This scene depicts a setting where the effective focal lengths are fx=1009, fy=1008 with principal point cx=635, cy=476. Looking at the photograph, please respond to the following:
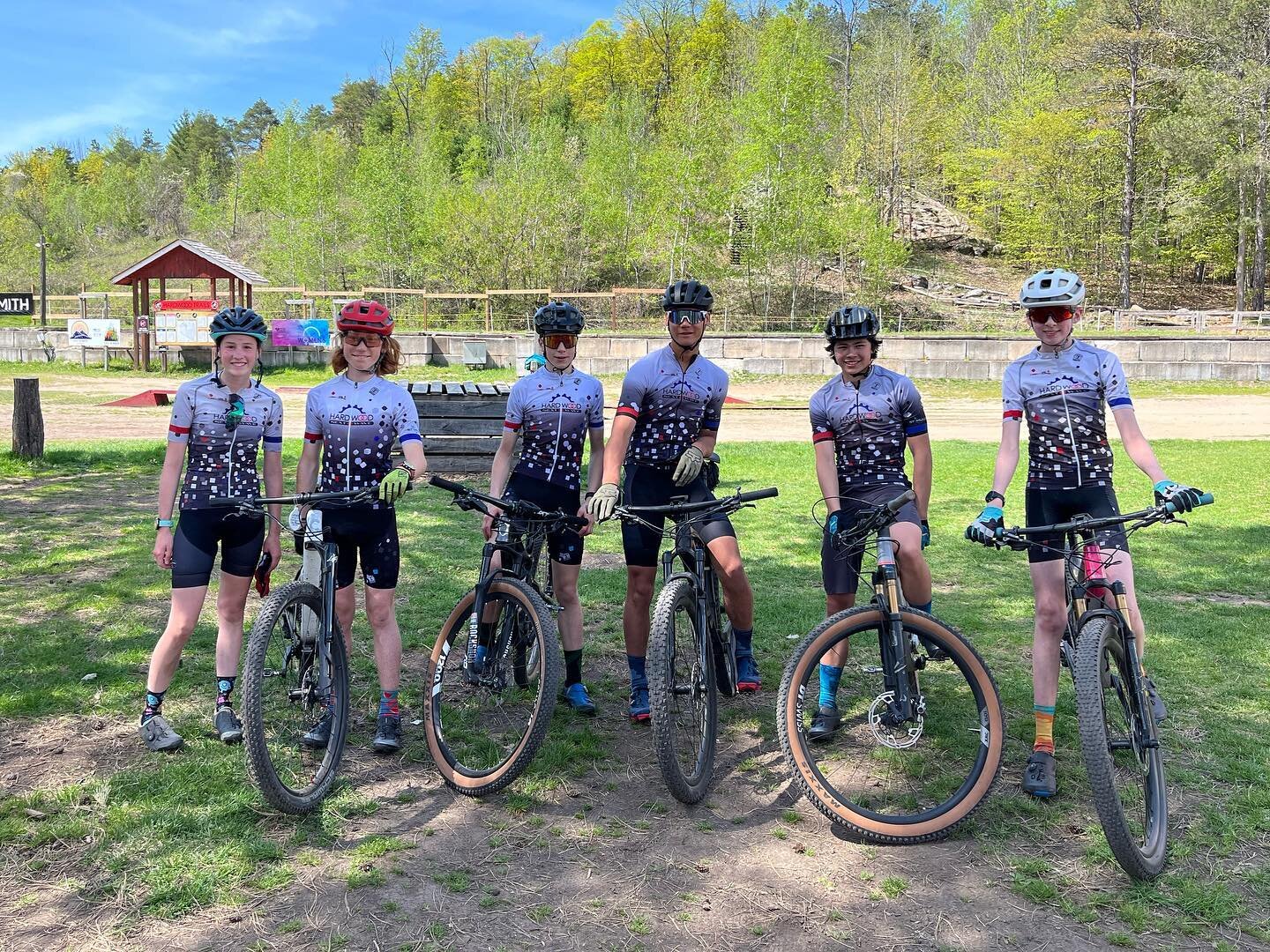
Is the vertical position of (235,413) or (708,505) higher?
(235,413)

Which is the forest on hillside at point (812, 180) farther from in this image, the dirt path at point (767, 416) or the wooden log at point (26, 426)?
the wooden log at point (26, 426)

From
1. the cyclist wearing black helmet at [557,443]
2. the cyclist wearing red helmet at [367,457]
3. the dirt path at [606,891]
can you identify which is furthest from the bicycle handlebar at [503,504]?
the dirt path at [606,891]

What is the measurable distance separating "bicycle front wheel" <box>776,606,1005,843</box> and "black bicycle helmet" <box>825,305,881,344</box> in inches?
52.4

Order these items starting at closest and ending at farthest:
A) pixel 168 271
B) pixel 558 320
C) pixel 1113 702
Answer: pixel 1113 702, pixel 558 320, pixel 168 271

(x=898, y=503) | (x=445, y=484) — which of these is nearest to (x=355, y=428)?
(x=445, y=484)

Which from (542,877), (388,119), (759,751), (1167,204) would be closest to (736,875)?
(542,877)

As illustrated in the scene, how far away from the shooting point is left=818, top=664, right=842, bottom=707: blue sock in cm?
468

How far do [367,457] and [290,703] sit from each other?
1093 millimetres

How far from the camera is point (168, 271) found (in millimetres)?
30828

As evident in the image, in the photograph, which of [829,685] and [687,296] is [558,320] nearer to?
[687,296]

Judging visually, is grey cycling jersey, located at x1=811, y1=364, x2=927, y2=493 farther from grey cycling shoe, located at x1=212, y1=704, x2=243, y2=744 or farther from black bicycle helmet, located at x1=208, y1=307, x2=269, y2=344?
grey cycling shoe, located at x1=212, y1=704, x2=243, y2=744

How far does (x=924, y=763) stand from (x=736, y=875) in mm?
1273

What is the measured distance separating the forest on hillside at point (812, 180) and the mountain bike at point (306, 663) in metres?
39.9

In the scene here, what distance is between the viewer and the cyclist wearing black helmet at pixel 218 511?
14.5ft
